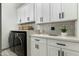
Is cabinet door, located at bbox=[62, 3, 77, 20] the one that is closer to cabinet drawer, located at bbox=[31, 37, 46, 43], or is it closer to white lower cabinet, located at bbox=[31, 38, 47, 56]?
cabinet drawer, located at bbox=[31, 37, 46, 43]

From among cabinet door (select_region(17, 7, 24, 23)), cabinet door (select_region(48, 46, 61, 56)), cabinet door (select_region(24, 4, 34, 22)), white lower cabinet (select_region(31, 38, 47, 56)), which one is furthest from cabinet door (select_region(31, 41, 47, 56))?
cabinet door (select_region(17, 7, 24, 23))

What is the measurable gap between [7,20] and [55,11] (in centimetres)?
276

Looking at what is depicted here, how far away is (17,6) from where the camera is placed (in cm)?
500

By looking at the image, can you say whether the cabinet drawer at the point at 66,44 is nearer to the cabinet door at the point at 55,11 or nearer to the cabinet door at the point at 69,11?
the cabinet door at the point at 69,11

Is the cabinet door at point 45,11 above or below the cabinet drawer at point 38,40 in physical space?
above

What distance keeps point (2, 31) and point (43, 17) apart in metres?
2.28

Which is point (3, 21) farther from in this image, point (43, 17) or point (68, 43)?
point (68, 43)

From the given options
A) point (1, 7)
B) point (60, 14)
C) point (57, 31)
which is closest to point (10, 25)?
point (1, 7)

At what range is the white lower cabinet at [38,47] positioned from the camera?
2414mm

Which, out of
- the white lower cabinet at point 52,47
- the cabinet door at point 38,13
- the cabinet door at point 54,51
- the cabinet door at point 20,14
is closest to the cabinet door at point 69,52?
the white lower cabinet at point 52,47

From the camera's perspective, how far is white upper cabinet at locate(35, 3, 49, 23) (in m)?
2.92

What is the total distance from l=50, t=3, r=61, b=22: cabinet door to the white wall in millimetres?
2568

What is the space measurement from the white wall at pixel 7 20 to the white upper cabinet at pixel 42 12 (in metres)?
1.82

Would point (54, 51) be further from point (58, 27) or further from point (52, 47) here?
point (58, 27)
